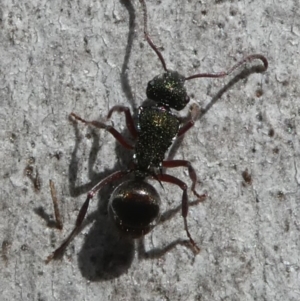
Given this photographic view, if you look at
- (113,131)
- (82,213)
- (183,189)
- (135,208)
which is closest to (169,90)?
(113,131)

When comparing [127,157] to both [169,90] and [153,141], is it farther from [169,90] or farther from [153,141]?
[169,90]

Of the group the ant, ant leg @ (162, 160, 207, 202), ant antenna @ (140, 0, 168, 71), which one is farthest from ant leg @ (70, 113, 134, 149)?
ant antenna @ (140, 0, 168, 71)

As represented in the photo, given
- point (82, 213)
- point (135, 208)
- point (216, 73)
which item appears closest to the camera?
point (135, 208)

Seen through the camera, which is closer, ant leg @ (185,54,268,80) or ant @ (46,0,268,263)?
ant @ (46,0,268,263)

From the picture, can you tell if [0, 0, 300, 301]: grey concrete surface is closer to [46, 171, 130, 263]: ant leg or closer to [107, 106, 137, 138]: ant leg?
[46, 171, 130, 263]: ant leg

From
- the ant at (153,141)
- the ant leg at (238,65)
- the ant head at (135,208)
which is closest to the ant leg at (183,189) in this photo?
the ant at (153,141)

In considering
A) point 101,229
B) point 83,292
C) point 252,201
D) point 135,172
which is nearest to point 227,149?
point 252,201
